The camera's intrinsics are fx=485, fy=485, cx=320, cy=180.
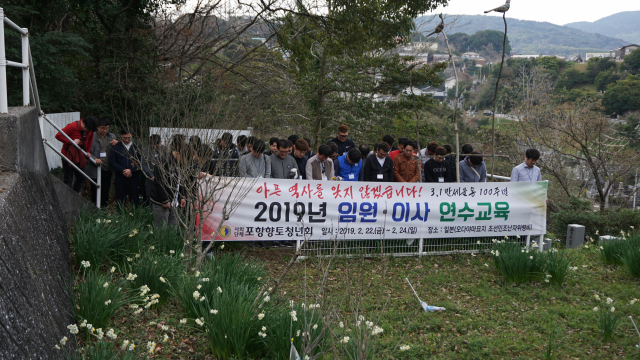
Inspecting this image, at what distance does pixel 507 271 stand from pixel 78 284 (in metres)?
5.36

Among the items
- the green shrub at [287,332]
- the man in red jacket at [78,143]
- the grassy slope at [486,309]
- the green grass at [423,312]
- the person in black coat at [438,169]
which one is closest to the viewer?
the green shrub at [287,332]

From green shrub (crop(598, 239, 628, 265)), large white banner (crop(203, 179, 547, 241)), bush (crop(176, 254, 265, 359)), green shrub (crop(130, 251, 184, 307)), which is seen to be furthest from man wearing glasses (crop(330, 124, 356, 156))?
green shrub (crop(130, 251, 184, 307))

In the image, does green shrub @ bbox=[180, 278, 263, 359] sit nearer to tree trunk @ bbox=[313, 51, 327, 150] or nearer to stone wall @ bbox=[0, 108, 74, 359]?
stone wall @ bbox=[0, 108, 74, 359]

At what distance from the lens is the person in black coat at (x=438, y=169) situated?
28.3 feet

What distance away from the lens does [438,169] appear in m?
8.70

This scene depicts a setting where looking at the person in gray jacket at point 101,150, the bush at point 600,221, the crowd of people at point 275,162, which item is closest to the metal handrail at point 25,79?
the person in gray jacket at point 101,150

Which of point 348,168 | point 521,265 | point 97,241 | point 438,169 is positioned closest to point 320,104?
point 438,169

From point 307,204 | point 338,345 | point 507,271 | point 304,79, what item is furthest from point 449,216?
point 304,79

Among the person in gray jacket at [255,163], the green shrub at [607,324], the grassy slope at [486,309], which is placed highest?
the person in gray jacket at [255,163]

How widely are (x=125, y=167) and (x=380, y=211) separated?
13.9ft

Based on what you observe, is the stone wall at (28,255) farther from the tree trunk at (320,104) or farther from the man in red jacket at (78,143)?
the tree trunk at (320,104)

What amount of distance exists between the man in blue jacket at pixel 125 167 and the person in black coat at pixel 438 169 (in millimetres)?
4789

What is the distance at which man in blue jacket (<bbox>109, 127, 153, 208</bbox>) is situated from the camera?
7.84 m

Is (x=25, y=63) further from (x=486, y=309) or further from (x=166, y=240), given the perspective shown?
(x=486, y=309)
